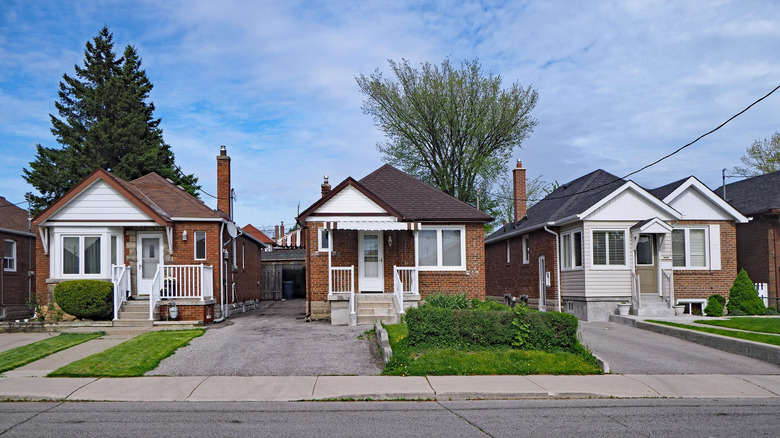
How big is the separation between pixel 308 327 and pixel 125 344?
505cm

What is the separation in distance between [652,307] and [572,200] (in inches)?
231

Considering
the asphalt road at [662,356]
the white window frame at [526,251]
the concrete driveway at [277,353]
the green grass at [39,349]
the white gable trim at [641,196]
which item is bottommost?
the asphalt road at [662,356]

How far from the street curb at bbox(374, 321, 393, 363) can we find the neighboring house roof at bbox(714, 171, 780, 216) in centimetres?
1644

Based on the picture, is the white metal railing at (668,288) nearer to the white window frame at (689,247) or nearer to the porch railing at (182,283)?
the white window frame at (689,247)

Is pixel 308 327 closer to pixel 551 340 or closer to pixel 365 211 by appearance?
pixel 365 211

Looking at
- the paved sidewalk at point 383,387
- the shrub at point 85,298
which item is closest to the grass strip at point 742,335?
the paved sidewalk at point 383,387

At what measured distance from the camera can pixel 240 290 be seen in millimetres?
25359

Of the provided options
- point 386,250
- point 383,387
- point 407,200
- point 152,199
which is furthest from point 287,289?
point 383,387

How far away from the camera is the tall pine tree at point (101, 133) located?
3744cm

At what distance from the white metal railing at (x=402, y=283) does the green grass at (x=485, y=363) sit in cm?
536

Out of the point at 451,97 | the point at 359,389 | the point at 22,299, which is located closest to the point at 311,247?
the point at 359,389

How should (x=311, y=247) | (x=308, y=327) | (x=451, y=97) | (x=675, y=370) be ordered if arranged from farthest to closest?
(x=451, y=97)
(x=311, y=247)
(x=308, y=327)
(x=675, y=370)

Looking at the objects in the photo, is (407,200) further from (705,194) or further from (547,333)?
(705,194)

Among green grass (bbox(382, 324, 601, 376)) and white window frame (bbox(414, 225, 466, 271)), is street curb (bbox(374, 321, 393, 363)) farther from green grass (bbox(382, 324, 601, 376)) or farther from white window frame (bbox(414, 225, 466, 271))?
white window frame (bbox(414, 225, 466, 271))
